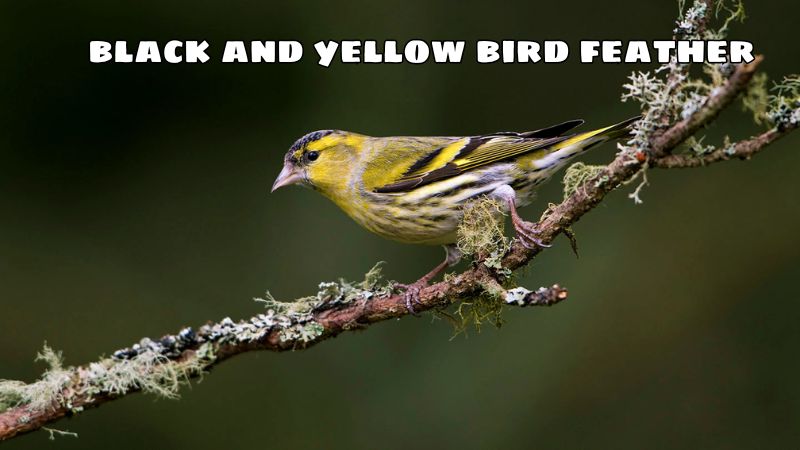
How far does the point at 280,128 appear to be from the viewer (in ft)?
21.2

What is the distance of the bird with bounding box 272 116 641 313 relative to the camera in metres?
3.94

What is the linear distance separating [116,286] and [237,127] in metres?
1.38

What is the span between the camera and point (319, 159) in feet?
15.7

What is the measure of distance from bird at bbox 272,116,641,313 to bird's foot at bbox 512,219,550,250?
15 centimetres

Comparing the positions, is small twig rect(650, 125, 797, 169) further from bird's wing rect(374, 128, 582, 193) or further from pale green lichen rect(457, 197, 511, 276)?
bird's wing rect(374, 128, 582, 193)

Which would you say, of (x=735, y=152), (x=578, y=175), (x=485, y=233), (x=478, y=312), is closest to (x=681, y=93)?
(x=735, y=152)

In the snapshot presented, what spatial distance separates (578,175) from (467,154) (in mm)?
1120

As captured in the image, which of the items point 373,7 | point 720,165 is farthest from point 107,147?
point 720,165

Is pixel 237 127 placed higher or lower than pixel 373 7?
lower

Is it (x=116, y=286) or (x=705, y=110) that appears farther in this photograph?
(x=116, y=286)

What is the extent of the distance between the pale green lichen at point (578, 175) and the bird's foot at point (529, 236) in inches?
6.1

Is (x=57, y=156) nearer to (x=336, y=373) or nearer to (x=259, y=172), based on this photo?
(x=259, y=172)

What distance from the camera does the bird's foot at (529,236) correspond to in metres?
3.11

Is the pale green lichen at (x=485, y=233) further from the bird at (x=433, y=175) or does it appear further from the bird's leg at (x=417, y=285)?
the bird's leg at (x=417, y=285)
